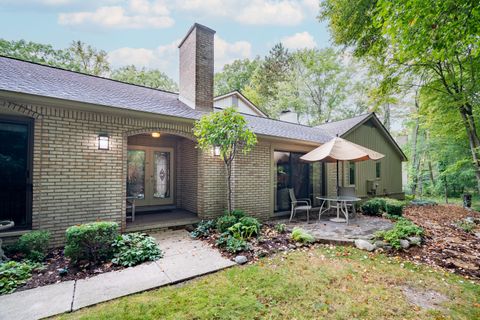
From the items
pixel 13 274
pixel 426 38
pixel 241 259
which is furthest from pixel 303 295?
pixel 426 38

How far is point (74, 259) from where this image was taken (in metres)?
3.70

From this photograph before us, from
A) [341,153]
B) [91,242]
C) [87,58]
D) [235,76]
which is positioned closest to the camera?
[91,242]

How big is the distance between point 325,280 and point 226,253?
1.89 meters

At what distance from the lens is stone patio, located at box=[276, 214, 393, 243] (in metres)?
5.24

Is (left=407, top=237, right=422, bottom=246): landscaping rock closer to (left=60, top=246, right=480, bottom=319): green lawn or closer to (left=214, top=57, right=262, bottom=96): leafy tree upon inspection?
(left=60, top=246, right=480, bottom=319): green lawn

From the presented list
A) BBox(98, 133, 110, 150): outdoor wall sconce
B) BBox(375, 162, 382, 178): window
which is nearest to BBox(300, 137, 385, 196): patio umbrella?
BBox(98, 133, 110, 150): outdoor wall sconce

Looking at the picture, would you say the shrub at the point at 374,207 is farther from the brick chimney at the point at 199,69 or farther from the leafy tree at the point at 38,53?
the leafy tree at the point at 38,53

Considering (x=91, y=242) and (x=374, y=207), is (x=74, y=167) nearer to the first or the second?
(x=91, y=242)

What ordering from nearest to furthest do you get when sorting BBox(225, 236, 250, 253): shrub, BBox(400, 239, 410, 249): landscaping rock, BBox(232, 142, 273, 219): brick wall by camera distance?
BBox(225, 236, 250, 253): shrub < BBox(400, 239, 410, 249): landscaping rock < BBox(232, 142, 273, 219): brick wall

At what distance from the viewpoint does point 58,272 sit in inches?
136

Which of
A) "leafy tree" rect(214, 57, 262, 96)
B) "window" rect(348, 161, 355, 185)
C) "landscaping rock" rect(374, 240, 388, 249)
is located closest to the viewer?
"landscaping rock" rect(374, 240, 388, 249)

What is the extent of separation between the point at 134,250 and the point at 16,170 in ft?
10.2

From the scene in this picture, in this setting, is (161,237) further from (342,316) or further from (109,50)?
(109,50)

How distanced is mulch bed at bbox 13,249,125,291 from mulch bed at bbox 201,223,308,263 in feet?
6.39
